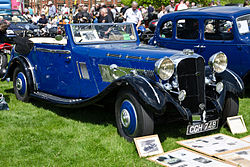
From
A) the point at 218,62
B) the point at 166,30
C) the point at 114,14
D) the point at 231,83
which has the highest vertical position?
the point at 114,14

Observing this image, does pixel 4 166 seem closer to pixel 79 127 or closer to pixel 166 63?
pixel 79 127

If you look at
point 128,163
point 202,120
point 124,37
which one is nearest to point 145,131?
point 128,163

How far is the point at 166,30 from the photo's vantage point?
799 cm

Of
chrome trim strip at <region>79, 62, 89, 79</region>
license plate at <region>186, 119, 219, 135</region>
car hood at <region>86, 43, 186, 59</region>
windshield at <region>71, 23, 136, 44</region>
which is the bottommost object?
license plate at <region>186, 119, 219, 135</region>

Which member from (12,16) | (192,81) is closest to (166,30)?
(192,81)

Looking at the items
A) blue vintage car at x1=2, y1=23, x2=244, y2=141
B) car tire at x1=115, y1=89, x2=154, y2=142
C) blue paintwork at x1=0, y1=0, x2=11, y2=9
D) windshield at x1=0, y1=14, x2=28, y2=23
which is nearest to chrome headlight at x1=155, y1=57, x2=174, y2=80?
blue vintage car at x1=2, y1=23, x2=244, y2=141

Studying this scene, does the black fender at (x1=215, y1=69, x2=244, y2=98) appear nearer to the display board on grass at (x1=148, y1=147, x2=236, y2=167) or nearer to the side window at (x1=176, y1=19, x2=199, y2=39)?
the display board on grass at (x1=148, y1=147, x2=236, y2=167)

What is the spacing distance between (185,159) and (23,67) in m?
3.77

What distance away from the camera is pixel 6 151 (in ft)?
12.9

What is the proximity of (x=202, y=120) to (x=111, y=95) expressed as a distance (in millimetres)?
1283

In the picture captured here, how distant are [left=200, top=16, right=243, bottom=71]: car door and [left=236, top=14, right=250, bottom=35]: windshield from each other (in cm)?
15

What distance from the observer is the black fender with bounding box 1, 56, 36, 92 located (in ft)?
19.2

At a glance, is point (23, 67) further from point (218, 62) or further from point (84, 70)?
point (218, 62)

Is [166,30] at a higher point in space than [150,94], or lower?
higher
